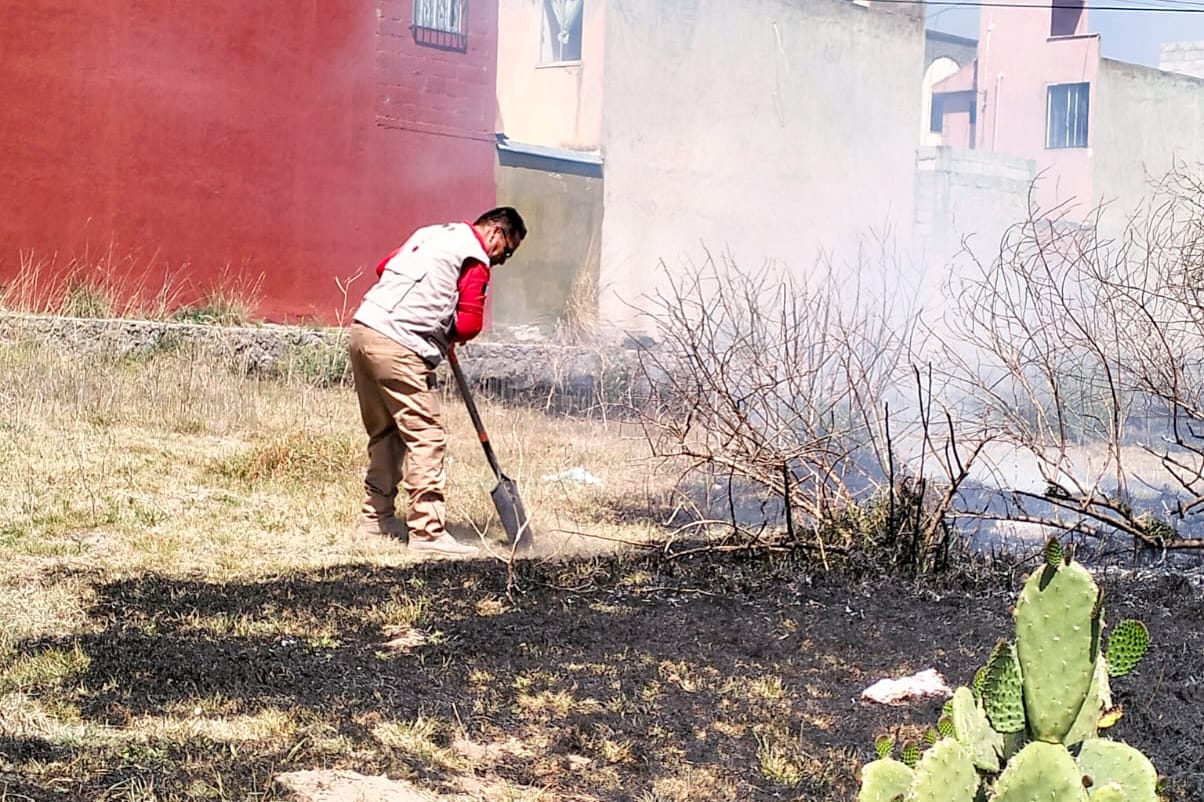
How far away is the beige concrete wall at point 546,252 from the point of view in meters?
18.8

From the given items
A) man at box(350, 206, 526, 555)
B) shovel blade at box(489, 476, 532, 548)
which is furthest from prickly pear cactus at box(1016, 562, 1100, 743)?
shovel blade at box(489, 476, 532, 548)

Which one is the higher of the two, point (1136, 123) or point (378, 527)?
point (1136, 123)

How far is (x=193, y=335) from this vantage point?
12711 mm

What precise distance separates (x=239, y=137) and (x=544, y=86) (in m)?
8.56

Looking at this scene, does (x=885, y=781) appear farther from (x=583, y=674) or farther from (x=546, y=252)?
(x=546, y=252)

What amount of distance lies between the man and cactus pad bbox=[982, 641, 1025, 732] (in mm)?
4930

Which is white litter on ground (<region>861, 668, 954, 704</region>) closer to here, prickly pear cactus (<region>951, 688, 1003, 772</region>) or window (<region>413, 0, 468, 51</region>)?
prickly pear cactus (<region>951, 688, 1003, 772</region>)

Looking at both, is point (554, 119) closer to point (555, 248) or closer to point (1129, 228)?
point (555, 248)

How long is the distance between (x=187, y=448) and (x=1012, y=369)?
544 cm

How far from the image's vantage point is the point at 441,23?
635 inches

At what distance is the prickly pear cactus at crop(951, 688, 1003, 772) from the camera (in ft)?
7.41

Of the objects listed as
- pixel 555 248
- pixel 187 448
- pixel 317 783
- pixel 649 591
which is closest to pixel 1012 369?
pixel 649 591

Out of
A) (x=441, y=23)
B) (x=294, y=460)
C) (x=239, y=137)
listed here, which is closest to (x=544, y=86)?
(x=441, y=23)

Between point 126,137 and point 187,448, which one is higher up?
point 126,137
